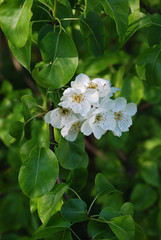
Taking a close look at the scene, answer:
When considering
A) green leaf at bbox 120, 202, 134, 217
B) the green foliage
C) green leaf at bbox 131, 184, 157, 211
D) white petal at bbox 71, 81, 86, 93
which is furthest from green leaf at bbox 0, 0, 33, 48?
green leaf at bbox 131, 184, 157, 211

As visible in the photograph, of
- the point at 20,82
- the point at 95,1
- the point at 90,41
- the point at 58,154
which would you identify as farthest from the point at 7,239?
the point at 95,1

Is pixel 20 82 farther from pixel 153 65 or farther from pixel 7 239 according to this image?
pixel 153 65

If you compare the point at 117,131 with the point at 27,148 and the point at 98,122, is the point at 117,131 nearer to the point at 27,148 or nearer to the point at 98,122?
the point at 98,122

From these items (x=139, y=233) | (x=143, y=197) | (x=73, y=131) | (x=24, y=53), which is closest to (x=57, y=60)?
(x=24, y=53)

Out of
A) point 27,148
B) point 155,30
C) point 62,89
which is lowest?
point 27,148

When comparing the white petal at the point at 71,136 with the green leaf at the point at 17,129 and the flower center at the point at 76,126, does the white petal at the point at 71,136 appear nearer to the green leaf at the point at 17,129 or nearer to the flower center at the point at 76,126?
the flower center at the point at 76,126

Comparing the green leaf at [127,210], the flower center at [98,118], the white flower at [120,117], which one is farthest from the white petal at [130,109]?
the green leaf at [127,210]

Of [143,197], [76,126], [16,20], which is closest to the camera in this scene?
[16,20]
